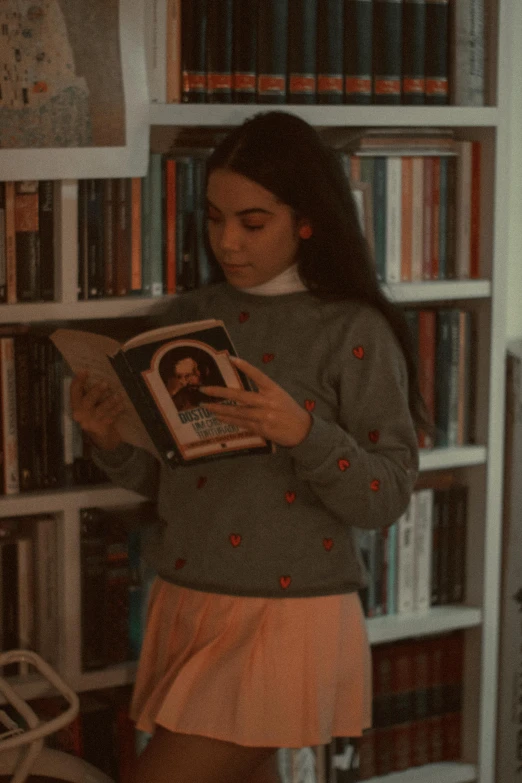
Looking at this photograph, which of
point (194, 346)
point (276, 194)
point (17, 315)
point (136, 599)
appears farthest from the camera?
point (136, 599)

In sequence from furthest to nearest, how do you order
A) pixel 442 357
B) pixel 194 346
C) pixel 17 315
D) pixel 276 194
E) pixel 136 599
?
pixel 442 357, pixel 136 599, pixel 17 315, pixel 276 194, pixel 194 346

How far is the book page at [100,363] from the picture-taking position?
1.36 m

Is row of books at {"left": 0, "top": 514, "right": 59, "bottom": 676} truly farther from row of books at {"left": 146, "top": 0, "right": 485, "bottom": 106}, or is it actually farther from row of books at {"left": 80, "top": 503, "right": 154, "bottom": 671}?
row of books at {"left": 146, "top": 0, "right": 485, "bottom": 106}

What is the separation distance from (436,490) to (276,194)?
0.67m

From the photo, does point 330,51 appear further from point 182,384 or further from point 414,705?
point 414,705

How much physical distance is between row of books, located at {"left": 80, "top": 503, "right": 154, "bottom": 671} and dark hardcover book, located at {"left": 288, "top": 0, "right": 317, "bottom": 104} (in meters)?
0.68

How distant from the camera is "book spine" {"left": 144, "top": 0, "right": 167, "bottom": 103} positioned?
1.49 meters

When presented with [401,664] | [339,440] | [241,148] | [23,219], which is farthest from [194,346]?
[401,664]

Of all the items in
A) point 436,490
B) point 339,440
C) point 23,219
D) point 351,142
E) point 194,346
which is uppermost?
point 351,142

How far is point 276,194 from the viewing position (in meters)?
1.35

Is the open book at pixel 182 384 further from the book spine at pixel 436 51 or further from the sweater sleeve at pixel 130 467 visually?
the book spine at pixel 436 51

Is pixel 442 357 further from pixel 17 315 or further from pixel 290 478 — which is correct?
pixel 17 315

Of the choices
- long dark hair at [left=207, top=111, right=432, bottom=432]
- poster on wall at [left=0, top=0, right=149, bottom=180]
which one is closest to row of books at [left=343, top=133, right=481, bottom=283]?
long dark hair at [left=207, top=111, right=432, bottom=432]

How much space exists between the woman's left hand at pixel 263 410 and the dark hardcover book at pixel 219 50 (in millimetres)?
527
